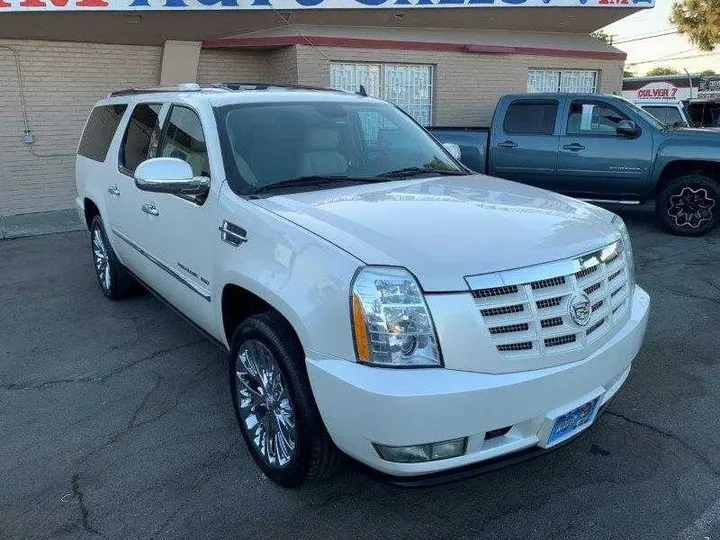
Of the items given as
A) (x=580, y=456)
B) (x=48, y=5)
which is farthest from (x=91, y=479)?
(x=48, y=5)

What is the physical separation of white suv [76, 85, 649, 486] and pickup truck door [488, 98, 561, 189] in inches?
215

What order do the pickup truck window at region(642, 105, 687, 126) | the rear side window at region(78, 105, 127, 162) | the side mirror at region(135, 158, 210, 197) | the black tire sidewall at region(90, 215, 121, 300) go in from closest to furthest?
1. the side mirror at region(135, 158, 210, 197)
2. the rear side window at region(78, 105, 127, 162)
3. the black tire sidewall at region(90, 215, 121, 300)
4. the pickup truck window at region(642, 105, 687, 126)

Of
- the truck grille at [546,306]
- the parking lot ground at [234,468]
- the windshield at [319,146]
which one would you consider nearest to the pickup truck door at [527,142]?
the parking lot ground at [234,468]

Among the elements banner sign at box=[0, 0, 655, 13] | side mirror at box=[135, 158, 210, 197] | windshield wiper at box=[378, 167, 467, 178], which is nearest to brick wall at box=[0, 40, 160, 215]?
banner sign at box=[0, 0, 655, 13]

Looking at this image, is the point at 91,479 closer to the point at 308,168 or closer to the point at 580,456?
the point at 308,168

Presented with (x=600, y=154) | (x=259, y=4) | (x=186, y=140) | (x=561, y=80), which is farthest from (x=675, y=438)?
(x=561, y=80)

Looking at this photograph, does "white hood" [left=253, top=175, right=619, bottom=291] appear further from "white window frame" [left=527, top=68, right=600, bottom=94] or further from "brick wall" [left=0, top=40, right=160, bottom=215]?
"white window frame" [left=527, top=68, right=600, bottom=94]

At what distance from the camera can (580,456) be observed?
3129mm

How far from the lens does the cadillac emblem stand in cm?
243

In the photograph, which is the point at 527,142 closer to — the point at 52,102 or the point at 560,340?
the point at 560,340

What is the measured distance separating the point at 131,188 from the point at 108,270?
147cm

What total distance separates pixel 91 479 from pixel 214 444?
0.63 metres

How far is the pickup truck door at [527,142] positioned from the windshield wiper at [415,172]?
537 centimetres

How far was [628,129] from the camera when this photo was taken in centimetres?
820
